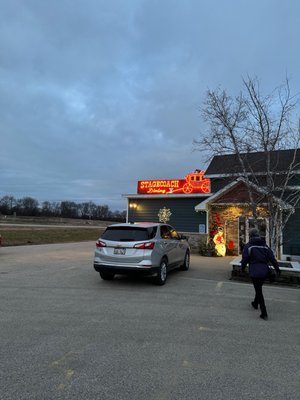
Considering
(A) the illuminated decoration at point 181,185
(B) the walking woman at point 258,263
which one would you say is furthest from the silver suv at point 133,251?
(A) the illuminated decoration at point 181,185

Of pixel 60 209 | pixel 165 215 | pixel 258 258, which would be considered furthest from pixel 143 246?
pixel 60 209

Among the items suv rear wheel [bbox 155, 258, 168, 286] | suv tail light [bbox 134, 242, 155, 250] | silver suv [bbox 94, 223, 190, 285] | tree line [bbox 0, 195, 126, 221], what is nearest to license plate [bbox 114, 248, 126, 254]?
silver suv [bbox 94, 223, 190, 285]

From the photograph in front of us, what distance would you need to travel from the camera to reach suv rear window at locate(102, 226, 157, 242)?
984 centimetres

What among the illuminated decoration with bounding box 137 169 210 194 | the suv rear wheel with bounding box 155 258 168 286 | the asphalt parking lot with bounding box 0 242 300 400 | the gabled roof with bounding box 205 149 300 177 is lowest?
the asphalt parking lot with bounding box 0 242 300 400

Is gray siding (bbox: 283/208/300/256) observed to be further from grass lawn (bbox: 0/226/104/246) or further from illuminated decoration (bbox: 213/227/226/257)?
grass lawn (bbox: 0/226/104/246)

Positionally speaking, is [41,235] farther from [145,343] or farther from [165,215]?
[145,343]

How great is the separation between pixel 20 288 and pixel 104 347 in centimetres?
494

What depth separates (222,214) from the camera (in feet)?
65.7

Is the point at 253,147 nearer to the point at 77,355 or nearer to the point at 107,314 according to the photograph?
→ the point at 107,314

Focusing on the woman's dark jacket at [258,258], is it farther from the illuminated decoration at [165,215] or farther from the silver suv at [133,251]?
the illuminated decoration at [165,215]

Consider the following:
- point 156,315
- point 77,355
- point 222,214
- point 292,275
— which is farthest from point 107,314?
point 222,214

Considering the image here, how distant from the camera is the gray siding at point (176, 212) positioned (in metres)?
21.7

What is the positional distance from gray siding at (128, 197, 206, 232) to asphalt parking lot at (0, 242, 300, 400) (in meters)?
12.0

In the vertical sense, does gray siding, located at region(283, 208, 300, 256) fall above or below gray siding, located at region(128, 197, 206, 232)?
below
